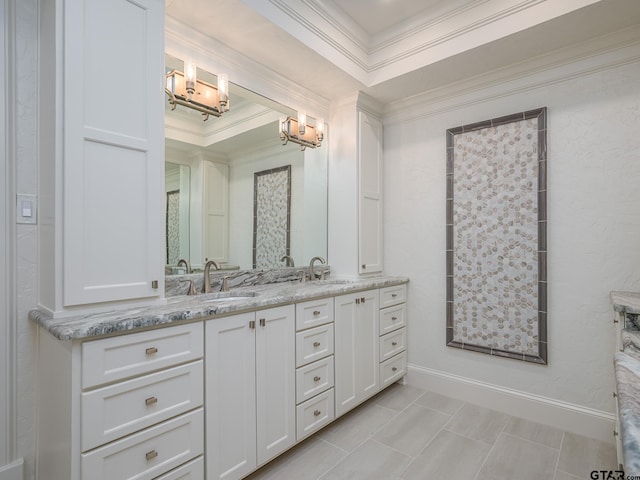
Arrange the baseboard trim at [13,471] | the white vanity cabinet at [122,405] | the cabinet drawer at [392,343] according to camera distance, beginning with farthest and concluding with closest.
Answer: the cabinet drawer at [392,343] < the baseboard trim at [13,471] < the white vanity cabinet at [122,405]

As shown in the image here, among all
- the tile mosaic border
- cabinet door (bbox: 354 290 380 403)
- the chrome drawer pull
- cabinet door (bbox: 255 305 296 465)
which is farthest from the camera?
cabinet door (bbox: 354 290 380 403)

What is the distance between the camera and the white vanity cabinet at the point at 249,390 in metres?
1.54

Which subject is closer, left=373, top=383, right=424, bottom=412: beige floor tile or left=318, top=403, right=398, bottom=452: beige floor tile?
left=318, top=403, right=398, bottom=452: beige floor tile

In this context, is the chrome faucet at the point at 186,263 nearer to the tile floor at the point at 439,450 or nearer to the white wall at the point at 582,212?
the tile floor at the point at 439,450

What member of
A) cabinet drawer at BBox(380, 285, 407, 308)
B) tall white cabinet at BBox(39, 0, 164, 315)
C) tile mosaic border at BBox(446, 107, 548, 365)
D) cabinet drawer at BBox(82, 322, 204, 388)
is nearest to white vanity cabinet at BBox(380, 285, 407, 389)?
cabinet drawer at BBox(380, 285, 407, 308)

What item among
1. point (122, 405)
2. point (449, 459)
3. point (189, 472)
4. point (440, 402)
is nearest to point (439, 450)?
point (449, 459)

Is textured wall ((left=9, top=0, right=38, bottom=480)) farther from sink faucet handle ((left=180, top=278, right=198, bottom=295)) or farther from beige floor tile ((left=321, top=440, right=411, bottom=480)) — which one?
beige floor tile ((left=321, top=440, right=411, bottom=480))

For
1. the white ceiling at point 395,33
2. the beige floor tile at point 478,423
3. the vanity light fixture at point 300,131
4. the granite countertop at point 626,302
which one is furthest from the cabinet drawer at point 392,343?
the white ceiling at point 395,33

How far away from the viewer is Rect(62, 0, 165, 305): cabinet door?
1362 mm

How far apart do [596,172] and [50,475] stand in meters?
3.30

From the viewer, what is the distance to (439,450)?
79.0 inches

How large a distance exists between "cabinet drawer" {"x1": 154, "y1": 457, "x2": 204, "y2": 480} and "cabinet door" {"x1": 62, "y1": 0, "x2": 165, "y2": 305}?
760 mm

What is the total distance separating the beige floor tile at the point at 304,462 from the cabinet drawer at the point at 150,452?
534 millimetres

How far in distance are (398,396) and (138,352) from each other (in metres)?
2.15
